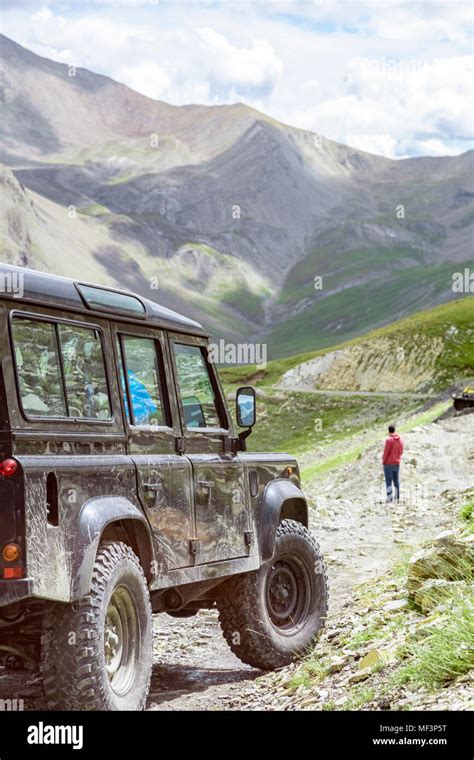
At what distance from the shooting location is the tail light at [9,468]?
6.08m

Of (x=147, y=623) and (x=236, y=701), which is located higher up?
(x=147, y=623)

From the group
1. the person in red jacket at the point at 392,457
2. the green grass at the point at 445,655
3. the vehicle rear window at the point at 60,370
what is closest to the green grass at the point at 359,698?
the green grass at the point at 445,655

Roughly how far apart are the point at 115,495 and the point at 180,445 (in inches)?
53.8

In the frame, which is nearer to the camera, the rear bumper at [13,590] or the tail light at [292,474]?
the rear bumper at [13,590]

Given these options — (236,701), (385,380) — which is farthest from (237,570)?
(385,380)

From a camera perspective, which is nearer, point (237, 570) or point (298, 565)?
point (237, 570)

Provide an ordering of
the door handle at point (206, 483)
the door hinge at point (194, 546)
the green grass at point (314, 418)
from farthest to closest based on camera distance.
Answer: the green grass at point (314, 418) < the door handle at point (206, 483) < the door hinge at point (194, 546)

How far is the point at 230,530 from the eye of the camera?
8992mm

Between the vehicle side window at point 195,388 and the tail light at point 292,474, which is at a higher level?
the vehicle side window at point 195,388

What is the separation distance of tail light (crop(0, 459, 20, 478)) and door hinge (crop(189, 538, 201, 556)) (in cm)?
247

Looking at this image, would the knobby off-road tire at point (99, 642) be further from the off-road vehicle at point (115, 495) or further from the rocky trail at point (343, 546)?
the rocky trail at point (343, 546)

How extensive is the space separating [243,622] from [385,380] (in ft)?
335

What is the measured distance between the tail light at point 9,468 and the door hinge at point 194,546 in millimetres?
2466
